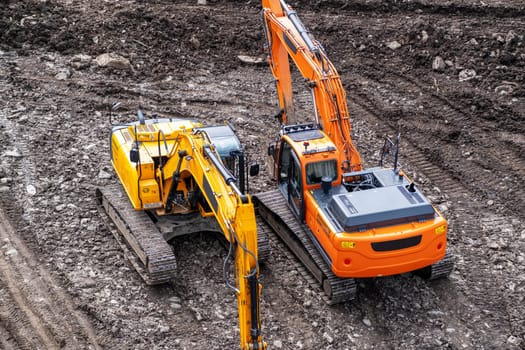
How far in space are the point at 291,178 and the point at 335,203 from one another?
5.48 ft

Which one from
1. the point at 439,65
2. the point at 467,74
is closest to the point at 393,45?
the point at 439,65

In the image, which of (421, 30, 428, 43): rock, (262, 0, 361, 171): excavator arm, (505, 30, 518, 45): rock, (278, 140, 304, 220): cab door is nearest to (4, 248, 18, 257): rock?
(278, 140, 304, 220): cab door

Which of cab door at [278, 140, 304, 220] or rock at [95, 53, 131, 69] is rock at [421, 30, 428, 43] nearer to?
rock at [95, 53, 131, 69]

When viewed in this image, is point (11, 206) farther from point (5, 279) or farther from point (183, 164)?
point (183, 164)

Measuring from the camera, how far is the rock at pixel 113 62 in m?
20.0

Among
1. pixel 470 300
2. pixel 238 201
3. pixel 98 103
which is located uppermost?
pixel 238 201

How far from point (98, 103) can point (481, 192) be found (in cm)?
967

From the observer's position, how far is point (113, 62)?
2002 cm

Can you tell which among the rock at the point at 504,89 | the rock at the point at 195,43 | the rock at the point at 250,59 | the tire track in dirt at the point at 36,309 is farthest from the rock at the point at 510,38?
the tire track in dirt at the point at 36,309

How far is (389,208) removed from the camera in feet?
38.3

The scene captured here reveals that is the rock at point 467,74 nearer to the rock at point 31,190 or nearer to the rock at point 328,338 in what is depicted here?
the rock at point 328,338

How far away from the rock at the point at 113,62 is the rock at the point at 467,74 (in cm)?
923

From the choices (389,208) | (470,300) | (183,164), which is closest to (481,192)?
(470,300)

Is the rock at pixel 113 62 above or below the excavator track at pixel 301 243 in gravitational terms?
above
